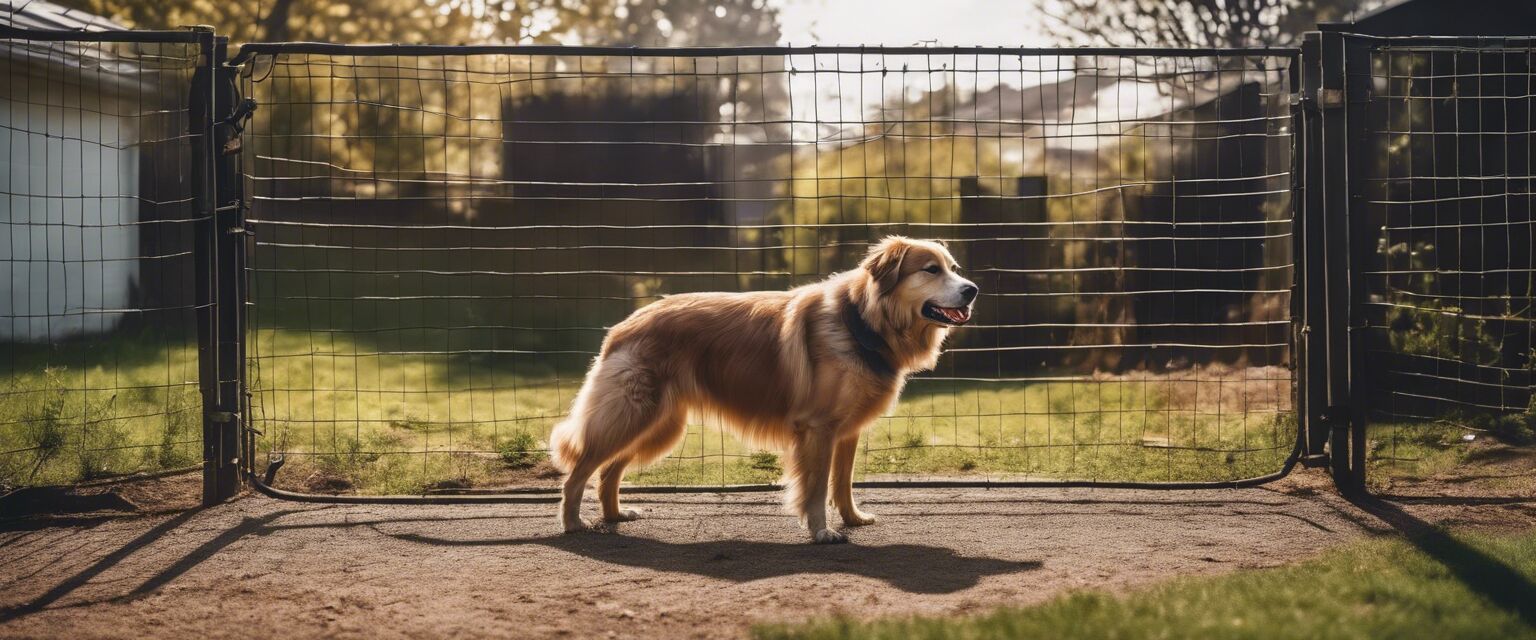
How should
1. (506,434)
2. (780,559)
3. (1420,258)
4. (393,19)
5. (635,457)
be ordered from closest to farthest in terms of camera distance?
1. (780,559)
2. (635,457)
3. (506,434)
4. (1420,258)
5. (393,19)

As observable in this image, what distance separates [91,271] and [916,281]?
9.43 metres

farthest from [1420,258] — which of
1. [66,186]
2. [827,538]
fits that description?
[66,186]

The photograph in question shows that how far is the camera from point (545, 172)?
13195 mm

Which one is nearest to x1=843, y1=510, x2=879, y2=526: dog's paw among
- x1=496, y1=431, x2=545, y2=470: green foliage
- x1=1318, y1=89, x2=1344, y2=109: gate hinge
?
x1=496, y1=431, x2=545, y2=470: green foliage

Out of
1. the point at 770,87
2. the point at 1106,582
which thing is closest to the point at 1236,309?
the point at 1106,582

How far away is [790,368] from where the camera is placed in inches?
182

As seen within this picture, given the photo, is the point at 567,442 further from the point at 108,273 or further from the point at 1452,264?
the point at 108,273

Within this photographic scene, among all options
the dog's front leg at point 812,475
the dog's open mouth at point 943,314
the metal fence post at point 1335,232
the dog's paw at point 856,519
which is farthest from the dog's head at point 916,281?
the metal fence post at point 1335,232

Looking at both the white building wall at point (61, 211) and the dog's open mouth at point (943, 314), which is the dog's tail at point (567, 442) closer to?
the dog's open mouth at point (943, 314)

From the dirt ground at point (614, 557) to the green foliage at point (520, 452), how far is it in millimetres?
897

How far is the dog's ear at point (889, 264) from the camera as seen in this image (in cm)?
453

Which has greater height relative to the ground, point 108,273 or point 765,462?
point 108,273

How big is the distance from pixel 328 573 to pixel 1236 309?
8.00m

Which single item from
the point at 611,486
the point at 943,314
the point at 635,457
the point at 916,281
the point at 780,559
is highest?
the point at 916,281
